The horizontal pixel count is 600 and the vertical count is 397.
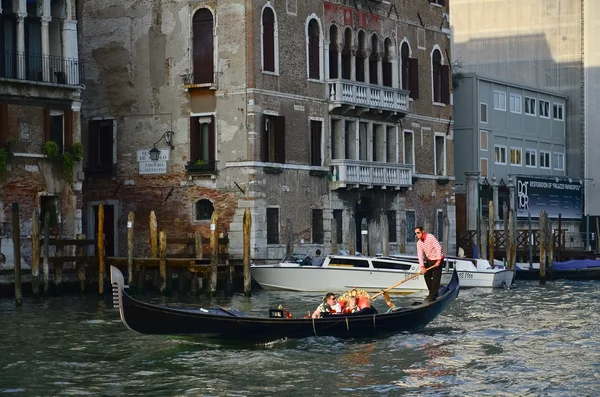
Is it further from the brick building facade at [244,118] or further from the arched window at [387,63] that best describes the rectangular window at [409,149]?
the arched window at [387,63]

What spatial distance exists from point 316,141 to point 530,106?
1506cm

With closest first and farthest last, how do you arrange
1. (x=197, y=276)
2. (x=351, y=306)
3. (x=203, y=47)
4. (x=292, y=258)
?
(x=351, y=306), (x=197, y=276), (x=292, y=258), (x=203, y=47)

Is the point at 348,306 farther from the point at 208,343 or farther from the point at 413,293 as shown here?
the point at 413,293

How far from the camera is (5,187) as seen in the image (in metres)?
30.1

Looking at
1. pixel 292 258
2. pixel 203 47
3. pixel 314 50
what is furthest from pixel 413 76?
pixel 292 258

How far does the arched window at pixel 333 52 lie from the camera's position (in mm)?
36438

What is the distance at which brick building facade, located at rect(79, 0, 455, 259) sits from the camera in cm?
3356

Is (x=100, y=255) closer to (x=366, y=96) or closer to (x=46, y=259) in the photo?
(x=46, y=259)

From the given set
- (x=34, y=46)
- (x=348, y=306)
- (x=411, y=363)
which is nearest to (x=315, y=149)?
(x=34, y=46)

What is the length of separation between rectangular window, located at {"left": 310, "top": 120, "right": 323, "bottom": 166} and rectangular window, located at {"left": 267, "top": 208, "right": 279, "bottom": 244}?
2.25 meters

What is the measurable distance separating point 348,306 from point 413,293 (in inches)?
397

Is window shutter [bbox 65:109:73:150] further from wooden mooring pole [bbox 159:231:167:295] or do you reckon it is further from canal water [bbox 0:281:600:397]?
canal water [bbox 0:281:600:397]

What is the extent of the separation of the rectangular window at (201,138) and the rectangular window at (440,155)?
32.4 feet

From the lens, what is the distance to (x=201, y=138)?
3403 cm
